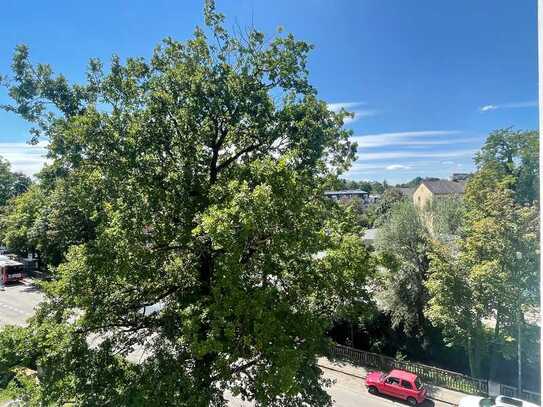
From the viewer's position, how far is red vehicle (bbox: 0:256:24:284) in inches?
1103

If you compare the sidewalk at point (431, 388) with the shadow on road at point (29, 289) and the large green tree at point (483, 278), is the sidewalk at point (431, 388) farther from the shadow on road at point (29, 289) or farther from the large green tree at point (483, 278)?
the shadow on road at point (29, 289)

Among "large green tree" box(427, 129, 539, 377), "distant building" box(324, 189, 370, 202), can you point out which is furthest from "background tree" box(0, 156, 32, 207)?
"large green tree" box(427, 129, 539, 377)

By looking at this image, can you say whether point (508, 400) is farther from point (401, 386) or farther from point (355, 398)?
point (355, 398)

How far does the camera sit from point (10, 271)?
2844cm

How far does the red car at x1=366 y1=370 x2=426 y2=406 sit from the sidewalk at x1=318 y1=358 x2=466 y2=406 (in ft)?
2.52

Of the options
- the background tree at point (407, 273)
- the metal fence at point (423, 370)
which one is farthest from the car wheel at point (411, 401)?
the background tree at point (407, 273)

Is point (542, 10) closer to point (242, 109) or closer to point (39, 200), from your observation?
point (242, 109)

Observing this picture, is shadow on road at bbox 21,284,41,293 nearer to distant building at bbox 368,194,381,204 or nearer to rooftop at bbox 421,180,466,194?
rooftop at bbox 421,180,466,194

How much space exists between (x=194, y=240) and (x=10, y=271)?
29.0 m

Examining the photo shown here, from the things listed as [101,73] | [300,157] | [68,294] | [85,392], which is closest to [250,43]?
[300,157]

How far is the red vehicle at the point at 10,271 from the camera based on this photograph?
28.0 m

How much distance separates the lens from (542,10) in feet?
5.44

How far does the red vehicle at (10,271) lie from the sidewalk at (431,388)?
25.2 metres

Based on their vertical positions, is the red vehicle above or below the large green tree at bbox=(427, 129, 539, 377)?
below
